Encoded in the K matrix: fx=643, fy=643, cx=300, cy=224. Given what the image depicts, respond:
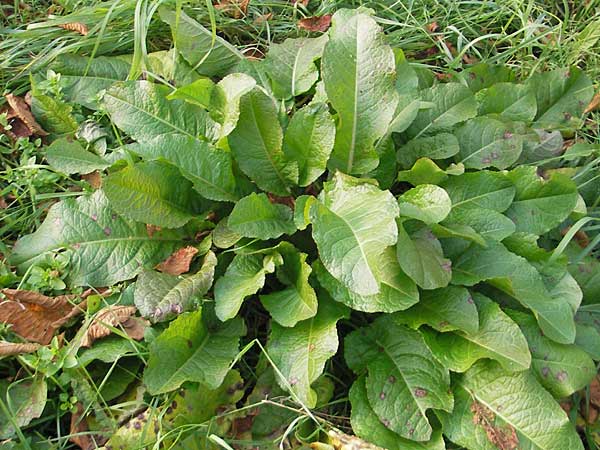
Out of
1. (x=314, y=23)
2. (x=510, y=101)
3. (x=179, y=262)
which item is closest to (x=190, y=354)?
(x=179, y=262)

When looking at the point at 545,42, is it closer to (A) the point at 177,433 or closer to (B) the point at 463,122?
(B) the point at 463,122

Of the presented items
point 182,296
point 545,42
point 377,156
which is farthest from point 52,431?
point 545,42

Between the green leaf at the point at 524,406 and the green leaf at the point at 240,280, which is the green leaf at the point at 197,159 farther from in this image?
the green leaf at the point at 524,406

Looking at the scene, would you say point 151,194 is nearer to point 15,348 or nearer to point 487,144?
point 15,348

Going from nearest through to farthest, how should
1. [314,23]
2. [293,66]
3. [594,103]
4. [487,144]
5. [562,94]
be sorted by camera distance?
[487,144] → [293,66] → [562,94] → [594,103] → [314,23]

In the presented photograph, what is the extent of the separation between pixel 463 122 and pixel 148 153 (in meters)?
0.93

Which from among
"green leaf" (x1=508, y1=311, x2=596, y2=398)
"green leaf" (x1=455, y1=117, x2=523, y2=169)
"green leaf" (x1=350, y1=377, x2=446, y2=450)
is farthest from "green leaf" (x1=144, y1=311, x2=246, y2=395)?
"green leaf" (x1=455, y1=117, x2=523, y2=169)

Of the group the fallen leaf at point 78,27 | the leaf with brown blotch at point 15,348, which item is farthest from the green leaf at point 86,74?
Answer: the leaf with brown blotch at point 15,348

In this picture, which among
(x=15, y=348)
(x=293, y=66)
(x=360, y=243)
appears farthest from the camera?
(x=293, y=66)

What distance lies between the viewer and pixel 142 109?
5.88ft

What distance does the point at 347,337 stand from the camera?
Answer: 1.66 metres

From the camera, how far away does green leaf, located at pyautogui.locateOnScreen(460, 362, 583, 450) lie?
1.49 metres

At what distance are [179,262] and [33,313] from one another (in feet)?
1.24

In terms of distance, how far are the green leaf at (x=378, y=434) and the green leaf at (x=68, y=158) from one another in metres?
0.96
